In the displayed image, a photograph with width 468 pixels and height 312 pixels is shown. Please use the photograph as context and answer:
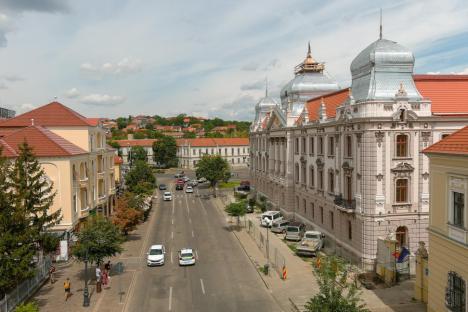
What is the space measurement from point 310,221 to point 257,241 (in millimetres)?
5554

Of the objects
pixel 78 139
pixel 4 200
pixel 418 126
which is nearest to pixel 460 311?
pixel 418 126

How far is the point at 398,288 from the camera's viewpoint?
89.0 feet

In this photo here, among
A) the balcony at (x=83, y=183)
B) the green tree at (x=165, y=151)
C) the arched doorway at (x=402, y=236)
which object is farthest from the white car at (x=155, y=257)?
the green tree at (x=165, y=151)

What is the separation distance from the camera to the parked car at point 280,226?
44.5 metres

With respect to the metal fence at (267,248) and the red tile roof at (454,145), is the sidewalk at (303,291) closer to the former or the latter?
the metal fence at (267,248)

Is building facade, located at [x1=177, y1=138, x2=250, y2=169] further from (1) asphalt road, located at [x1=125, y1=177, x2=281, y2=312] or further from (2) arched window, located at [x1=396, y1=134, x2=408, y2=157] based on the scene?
(2) arched window, located at [x1=396, y1=134, x2=408, y2=157]

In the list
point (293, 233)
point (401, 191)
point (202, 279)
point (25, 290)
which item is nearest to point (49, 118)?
point (25, 290)

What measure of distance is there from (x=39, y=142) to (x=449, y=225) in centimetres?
3105

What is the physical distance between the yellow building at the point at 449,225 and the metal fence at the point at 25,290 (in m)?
21.1

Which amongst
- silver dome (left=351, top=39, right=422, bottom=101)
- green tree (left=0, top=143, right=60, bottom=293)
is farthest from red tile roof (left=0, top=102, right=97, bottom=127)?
silver dome (left=351, top=39, right=422, bottom=101)

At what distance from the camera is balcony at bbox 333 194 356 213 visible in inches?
1278

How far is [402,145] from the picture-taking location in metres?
30.8

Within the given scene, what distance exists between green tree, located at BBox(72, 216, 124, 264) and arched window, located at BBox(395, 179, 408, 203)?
19.5 metres

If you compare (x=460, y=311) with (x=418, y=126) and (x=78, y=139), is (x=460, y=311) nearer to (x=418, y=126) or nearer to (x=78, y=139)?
(x=418, y=126)
